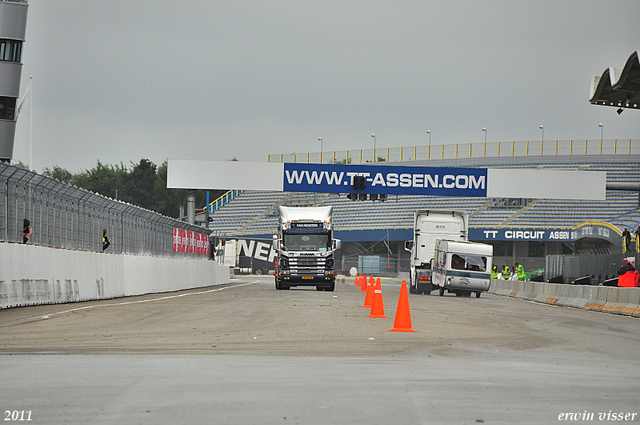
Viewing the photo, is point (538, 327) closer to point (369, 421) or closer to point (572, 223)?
point (369, 421)

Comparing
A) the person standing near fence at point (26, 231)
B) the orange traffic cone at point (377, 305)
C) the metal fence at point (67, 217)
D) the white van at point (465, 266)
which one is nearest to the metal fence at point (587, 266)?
the white van at point (465, 266)

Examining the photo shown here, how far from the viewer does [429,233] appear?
3928 cm

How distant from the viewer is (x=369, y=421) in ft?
19.4

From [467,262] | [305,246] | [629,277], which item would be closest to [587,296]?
[629,277]

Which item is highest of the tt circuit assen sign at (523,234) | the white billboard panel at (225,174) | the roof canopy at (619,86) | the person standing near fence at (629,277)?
the roof canopy at (619,86)

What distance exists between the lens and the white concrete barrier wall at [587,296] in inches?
877

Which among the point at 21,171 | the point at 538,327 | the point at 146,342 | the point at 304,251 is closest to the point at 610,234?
the point at 304,251

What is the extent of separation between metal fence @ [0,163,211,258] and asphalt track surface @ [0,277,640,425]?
3.99 meters

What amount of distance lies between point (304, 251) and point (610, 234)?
59.5 ft

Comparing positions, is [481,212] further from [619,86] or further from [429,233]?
[619,86]

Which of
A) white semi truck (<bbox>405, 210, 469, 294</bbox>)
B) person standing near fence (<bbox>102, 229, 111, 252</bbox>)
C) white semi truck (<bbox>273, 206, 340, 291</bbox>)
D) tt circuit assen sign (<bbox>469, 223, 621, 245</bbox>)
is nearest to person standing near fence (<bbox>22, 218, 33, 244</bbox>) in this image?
person standing near fence (<bbox>102, 229, 111, 252</bbox>)

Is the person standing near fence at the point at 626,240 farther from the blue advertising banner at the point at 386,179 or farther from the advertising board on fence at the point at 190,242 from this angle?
the advertising board on fence at the point at 190,242

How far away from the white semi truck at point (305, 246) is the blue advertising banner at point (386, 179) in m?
7.48

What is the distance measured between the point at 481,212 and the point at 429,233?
114 feet
